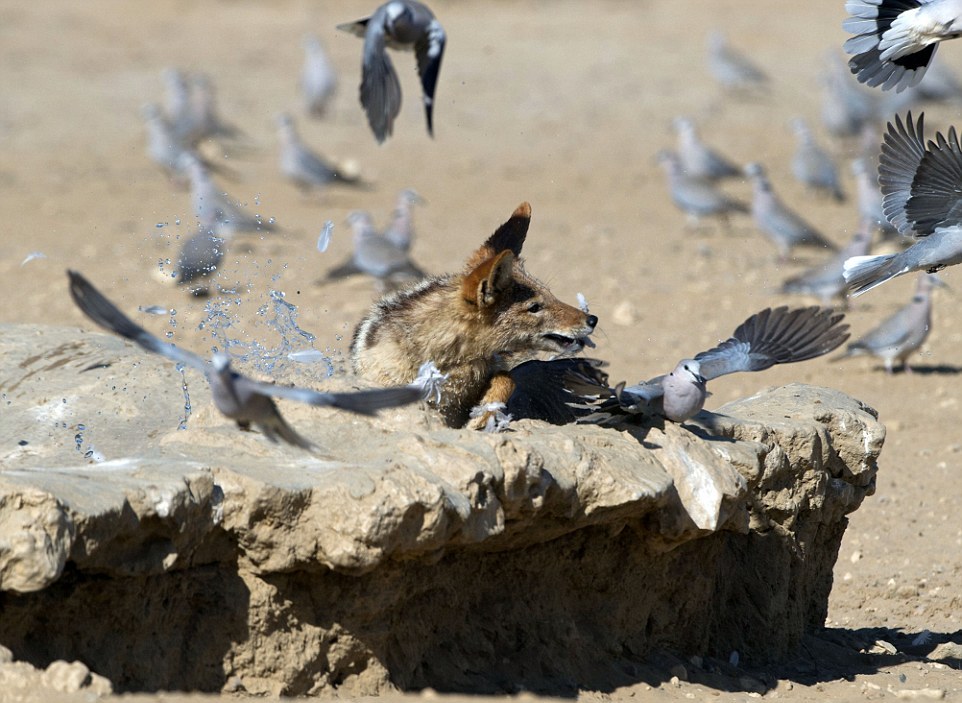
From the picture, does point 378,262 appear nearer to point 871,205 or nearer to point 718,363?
point 871,205

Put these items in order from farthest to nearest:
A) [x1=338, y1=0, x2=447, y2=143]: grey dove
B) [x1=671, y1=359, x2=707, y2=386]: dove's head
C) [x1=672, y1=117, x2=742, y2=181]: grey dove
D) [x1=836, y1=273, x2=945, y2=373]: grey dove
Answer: [x1=672, y1=117, x2=742, y2=181]: grey dove
[x1=836, y1=273, x2=945, y2=373]: grey dove
[x1=338, y1=0, x2=447, y2=143]: grey dove
[x1=671, y1=359, x2=707, y2=386]: dove's head

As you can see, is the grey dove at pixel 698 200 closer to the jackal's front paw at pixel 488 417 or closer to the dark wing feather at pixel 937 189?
the dark wing feather at pixel 937 189

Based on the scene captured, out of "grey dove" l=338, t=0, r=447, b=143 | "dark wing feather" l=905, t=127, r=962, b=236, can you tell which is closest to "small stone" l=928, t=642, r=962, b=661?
"dark wing feather" l=905, t=127, r=962, b=236

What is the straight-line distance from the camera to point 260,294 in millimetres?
13367

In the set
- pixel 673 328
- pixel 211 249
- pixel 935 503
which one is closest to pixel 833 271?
pixel 673 328

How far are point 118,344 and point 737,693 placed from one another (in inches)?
128

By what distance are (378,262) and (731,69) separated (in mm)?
11911

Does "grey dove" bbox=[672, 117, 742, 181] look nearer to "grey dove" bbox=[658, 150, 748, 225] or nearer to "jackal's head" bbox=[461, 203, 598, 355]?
"grey dove" bbox=[658, 150, 748, 225]

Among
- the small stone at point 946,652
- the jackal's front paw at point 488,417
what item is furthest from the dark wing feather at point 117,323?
the small stone at point 946,652

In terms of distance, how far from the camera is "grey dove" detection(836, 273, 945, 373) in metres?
11.3

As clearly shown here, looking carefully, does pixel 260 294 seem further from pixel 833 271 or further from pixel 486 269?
pixel 486 269

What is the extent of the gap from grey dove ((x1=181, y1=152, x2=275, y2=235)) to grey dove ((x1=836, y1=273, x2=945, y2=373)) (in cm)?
649

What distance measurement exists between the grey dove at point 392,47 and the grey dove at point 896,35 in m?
2.01

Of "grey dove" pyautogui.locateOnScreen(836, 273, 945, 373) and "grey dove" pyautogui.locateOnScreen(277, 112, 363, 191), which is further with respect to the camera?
"grey dove" pyautogui.locateOnScreen(277, 112, 363, 191)
